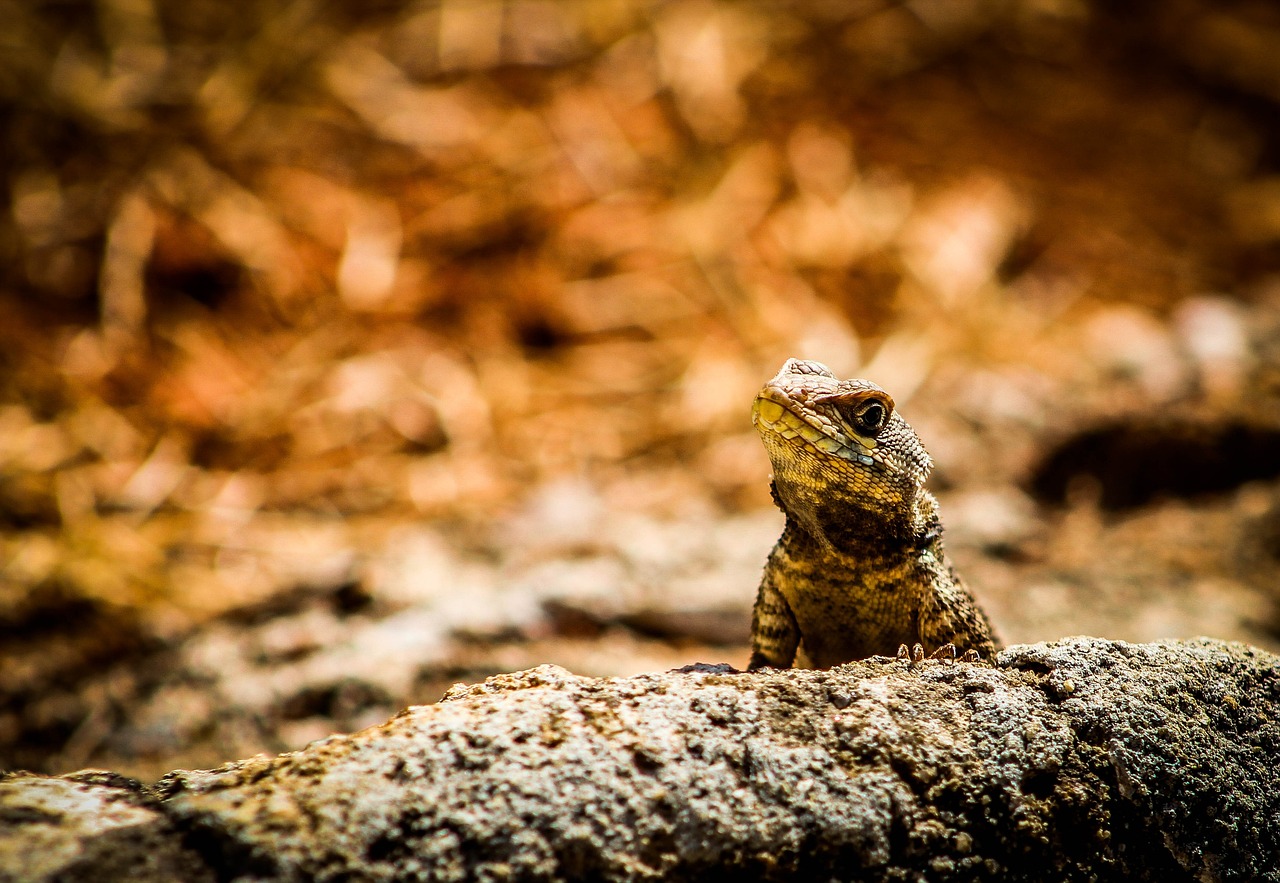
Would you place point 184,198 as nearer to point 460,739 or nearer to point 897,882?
point 460,739

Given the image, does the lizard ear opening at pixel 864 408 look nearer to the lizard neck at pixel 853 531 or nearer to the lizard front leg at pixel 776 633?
the lizard neck at pixel 853 531

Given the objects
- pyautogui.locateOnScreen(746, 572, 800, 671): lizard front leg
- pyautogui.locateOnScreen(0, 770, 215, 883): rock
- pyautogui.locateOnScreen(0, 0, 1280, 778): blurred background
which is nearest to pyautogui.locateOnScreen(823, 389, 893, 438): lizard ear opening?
pyautogui.locateOnScreen(746, 572, 800, 671): lizard front leg

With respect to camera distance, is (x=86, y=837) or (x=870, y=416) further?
(x=870, y=416)

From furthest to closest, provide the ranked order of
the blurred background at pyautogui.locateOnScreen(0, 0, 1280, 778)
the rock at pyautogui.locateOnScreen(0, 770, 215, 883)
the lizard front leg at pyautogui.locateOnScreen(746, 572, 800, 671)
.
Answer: the blurred background at pyautogui.locateOnScreen(0, 0, 1280, 778) → the lizard front leg at pyautogui.locateOnScreen(746, 572, 800, 671) → the rock at pyautogui.locateOnScreen(0, 770, 215, 883)

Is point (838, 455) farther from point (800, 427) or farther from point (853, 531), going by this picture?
point (853, 531)

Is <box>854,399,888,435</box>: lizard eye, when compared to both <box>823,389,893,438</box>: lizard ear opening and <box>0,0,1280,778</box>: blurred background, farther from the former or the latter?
<box>0,0,1280,778</box>: blurred background

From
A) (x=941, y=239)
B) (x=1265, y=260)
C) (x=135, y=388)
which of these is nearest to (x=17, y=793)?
(x=135, y=388)

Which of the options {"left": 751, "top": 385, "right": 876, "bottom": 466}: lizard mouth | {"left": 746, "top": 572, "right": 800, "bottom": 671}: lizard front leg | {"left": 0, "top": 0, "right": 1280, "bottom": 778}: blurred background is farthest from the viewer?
{"left": 0, "top": 0, "right": 1280, "bottom": 778}: blurred background

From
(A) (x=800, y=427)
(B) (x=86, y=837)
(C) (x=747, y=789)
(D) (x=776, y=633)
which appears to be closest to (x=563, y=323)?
(D) (x=776, y=633)
